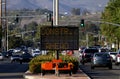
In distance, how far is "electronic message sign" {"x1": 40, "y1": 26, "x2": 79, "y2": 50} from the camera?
3391 centimetres

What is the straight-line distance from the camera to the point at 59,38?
112 feet

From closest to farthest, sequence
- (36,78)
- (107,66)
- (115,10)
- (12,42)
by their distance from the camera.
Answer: (36,78), (107,66), (115,10), (12,42)

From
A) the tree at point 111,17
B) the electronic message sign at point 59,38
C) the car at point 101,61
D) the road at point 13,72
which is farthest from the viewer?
the tree at point 111,17

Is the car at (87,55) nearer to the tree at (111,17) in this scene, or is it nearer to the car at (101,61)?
the car at (101,61)

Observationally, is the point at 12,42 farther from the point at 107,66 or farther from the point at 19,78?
the point at 19,78

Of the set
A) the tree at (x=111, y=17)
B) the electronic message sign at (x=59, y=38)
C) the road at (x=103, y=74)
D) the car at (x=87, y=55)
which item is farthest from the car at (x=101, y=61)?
the tree at (x=111, y=17)

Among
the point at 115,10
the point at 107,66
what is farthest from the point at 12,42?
the point at 107,66

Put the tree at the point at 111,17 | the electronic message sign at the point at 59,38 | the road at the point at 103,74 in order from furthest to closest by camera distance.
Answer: the tree at the point at 111,17 → the road at the point at 103,74 → the electronic message sign at the point at 59,38

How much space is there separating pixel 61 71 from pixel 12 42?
12726 centimetres

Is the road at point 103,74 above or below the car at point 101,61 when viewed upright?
below

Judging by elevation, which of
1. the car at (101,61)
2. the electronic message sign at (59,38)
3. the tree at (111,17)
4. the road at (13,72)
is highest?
the tree at (111,17)

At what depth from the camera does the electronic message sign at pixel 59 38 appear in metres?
33.9

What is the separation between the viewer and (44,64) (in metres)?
34.9

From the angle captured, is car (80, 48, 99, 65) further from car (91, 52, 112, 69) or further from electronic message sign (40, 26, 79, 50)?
electronic message sign (40, 26, 79, 50)
